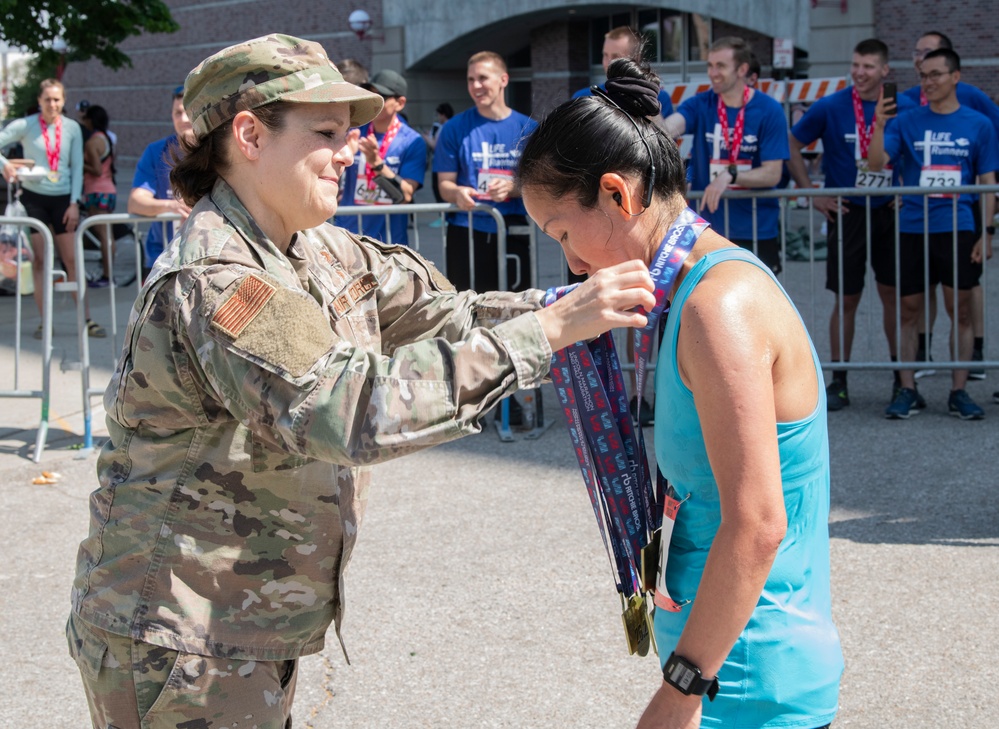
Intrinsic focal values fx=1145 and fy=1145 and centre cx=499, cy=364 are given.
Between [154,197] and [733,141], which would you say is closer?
[733,141]

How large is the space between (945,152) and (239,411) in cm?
621

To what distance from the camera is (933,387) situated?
24.7 feet

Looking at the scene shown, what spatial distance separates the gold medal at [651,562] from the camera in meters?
2.07

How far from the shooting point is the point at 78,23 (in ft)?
71.5

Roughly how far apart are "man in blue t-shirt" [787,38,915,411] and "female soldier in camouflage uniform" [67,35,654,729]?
5.48 meters

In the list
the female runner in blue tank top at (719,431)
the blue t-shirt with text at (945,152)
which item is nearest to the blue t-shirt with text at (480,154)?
the blue t-shirt with text at (945,152)

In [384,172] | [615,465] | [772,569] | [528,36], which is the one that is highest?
[528,36]

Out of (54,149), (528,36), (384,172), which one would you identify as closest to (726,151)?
(384,172)

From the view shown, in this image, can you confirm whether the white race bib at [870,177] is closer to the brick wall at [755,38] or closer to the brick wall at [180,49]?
the brick wall at [755,38]

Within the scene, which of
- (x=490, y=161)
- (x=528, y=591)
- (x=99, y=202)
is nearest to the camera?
(x=528, y=591)

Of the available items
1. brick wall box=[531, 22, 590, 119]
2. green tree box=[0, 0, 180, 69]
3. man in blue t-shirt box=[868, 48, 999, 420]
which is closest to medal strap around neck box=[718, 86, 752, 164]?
man in blue t-shirt box=[868, 48, 999, 420]

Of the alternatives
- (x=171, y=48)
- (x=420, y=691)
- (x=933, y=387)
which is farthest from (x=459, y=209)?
(x=171, y=48)

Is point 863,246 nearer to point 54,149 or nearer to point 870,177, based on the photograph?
point 870,177

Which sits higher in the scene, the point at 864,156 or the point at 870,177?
the point at 864,156
